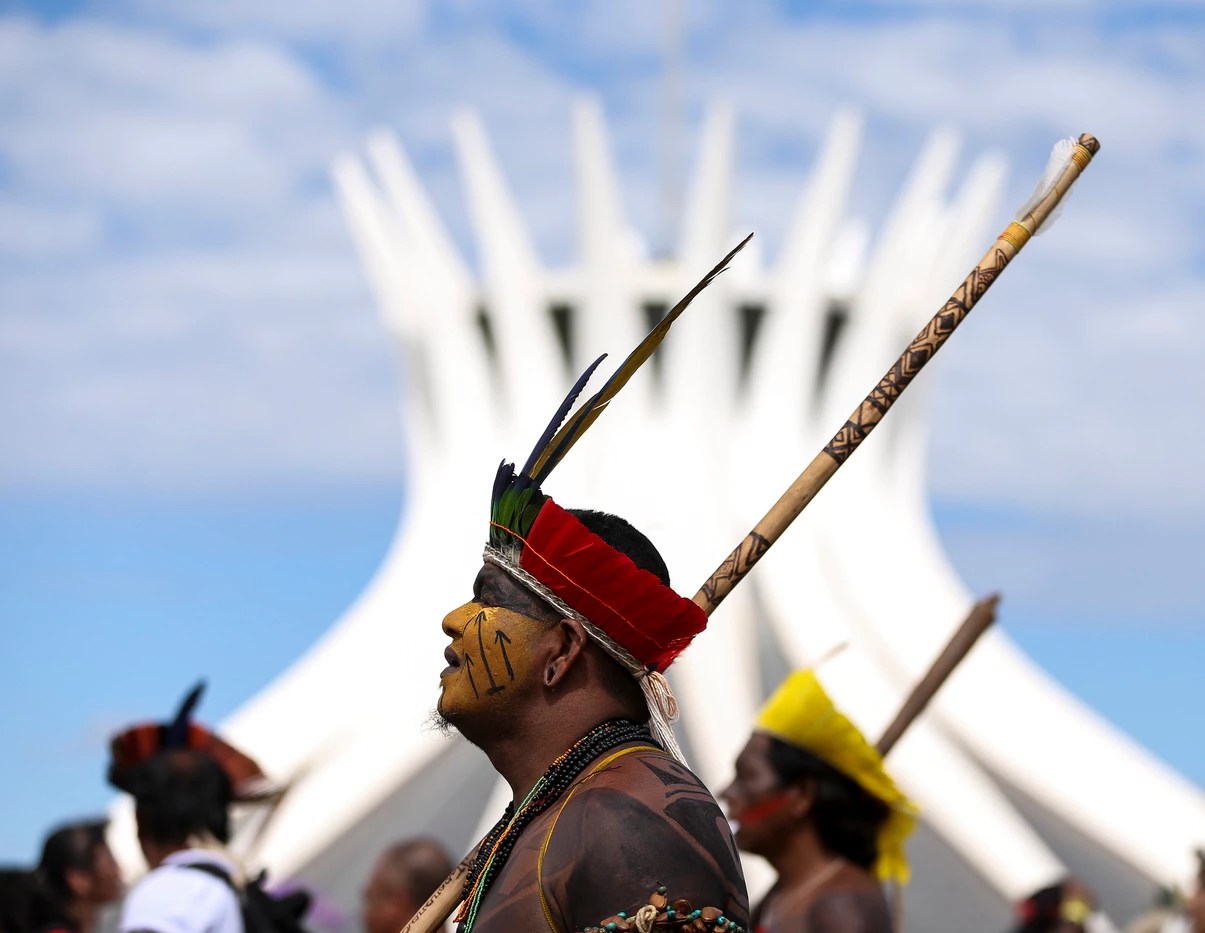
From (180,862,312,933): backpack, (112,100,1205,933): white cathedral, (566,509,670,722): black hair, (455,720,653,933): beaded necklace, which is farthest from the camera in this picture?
(112,100,1205,933): white cathedral

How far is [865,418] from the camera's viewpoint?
103 inches

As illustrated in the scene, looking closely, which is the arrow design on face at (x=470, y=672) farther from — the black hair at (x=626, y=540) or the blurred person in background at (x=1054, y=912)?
the blurred person in background at (x=1054, y=912)

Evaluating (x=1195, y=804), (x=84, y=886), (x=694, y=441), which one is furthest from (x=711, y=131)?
(x=84, y=886)

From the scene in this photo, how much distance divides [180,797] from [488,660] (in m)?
2.01

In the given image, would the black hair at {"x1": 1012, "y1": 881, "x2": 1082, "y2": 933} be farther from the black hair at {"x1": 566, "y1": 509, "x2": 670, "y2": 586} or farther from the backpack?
the black hair at {"x1": 566, "y1": 509, "x2": 670, "y2": 586}

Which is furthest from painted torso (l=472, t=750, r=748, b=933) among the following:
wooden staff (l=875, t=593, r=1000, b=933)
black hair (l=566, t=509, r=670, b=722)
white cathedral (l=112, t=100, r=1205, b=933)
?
white cathedral (l=112, t=100, r=1205, b=933)

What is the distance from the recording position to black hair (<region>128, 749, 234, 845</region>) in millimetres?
4215

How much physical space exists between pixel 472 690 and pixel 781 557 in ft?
54.9

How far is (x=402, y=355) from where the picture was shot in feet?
64.8

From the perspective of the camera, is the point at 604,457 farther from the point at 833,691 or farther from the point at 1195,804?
the point at 1195,804

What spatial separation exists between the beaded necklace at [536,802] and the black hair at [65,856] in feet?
9.56

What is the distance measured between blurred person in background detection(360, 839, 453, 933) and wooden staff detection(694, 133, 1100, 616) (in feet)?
9.12

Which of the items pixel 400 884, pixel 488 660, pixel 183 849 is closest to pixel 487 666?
pixel 488 660

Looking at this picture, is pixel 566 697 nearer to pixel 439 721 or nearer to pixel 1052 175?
pixel 439 721
